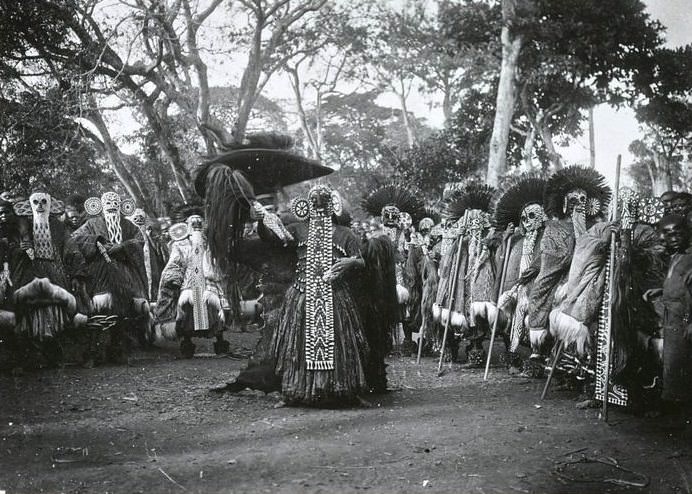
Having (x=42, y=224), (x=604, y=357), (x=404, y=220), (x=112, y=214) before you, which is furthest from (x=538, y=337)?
(x=42, y=224)

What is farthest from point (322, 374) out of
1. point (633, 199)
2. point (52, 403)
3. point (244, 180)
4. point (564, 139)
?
point (564, 139)

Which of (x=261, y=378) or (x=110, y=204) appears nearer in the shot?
(x=261, y=378)

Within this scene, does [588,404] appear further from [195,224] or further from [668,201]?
[195,224]

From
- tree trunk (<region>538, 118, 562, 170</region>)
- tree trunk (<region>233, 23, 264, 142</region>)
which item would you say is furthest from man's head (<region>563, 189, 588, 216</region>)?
tree trunk (<region>538, 118, 562, 170</region>)

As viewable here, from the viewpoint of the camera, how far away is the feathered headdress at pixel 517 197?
833 cm

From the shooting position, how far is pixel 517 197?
336 inches

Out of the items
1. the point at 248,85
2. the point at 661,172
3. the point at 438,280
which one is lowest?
the point at 438,280

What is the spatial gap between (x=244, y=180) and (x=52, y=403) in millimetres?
2905

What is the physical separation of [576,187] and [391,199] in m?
2.85

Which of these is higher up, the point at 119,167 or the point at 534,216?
the point at 119,167

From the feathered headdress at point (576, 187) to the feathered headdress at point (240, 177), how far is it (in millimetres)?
2644

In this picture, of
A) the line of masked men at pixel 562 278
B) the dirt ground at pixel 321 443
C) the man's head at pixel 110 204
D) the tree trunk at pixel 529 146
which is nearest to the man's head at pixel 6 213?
the man's head at pixel 110 204

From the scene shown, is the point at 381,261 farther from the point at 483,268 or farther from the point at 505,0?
the point at 505,0

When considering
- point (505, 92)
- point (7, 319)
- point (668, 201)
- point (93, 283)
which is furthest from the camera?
point (505, 92)
